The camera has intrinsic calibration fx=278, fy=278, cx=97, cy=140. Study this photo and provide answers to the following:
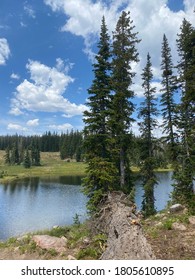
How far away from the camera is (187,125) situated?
22.8 m

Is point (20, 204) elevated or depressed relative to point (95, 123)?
depressed

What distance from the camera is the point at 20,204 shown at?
4481cm

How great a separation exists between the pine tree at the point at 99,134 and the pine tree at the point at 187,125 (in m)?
4.82

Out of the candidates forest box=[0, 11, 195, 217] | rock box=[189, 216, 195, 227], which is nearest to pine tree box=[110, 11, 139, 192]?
forest box=[0, 11, 195, 217]

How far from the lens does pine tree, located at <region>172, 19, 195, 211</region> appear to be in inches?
722

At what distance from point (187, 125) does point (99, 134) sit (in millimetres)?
8706

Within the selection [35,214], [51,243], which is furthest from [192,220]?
[35,214]

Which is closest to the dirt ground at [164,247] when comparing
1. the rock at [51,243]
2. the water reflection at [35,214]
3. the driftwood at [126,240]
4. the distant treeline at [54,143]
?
the rock at [51,243]

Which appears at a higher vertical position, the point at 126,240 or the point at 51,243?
the point at 126,240

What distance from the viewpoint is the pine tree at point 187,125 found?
18344 mm

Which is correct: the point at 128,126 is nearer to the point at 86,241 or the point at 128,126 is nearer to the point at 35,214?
the point at 86,241
